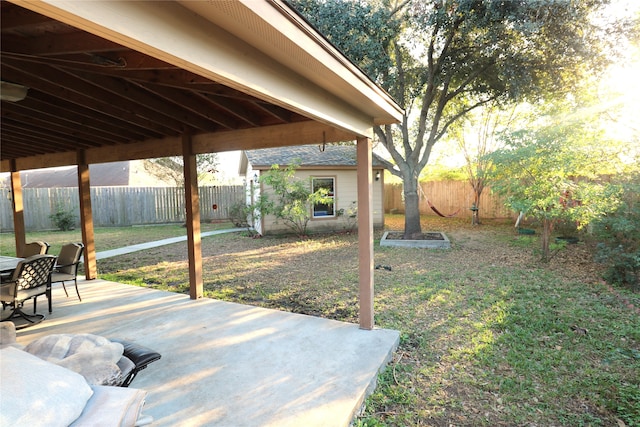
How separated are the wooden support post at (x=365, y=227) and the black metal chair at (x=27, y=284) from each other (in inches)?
139

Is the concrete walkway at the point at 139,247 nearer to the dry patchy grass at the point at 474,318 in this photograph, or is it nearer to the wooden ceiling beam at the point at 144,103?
the dry patchy grass at the point at 474,318

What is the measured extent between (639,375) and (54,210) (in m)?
17.0

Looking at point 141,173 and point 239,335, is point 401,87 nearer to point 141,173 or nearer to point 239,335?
point 239,335

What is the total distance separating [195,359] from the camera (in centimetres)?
284

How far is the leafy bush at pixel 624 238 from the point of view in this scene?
4715mm

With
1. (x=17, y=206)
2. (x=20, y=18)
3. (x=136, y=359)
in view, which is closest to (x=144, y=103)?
(x=20, y=18)

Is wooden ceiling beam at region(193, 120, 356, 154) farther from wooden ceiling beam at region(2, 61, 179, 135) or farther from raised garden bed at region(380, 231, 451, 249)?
raised garden bed at region(380, 231, 451, 249)

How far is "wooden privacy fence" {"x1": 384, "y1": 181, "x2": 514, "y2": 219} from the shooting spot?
12836mm

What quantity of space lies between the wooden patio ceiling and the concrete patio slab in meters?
2.24

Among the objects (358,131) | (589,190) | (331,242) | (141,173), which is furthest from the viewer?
(141,173)

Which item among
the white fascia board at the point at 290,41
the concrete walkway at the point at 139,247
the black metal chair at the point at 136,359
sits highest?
the white fascia board at the point at 290,41

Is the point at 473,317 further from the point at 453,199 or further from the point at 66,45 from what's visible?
the point at 453,199

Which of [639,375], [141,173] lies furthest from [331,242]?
[141,173]

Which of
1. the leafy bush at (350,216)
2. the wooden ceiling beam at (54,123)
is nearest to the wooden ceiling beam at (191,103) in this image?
the wooden ceiling beam at (54,123)
